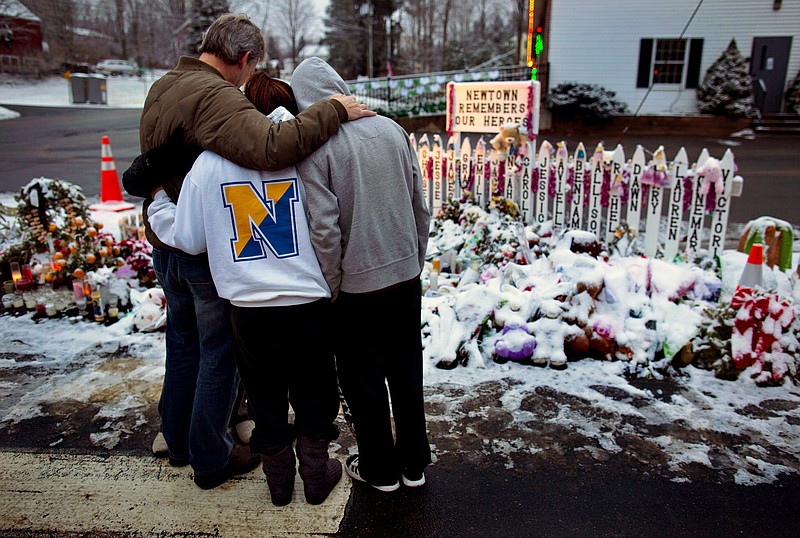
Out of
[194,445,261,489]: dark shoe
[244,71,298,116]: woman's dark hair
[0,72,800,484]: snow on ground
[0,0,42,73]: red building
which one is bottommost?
[194,445,261,489]: dark shoe

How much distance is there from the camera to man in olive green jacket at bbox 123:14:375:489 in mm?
2053

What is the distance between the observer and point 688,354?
3641 millimetres

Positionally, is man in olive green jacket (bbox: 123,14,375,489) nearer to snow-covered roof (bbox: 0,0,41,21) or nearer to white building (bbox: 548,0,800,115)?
white building (bbox: 548,0,800,115)

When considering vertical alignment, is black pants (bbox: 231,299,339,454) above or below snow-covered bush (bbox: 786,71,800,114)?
below

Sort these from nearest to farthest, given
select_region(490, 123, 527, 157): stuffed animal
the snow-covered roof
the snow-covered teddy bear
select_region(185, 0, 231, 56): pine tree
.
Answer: the snow-covered teddy bear < select_region(490, 123, 527, 157): stuffed animal < select_region(185, 0, 231, 56): pine tree < the snow-covered roof

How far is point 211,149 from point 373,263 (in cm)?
69

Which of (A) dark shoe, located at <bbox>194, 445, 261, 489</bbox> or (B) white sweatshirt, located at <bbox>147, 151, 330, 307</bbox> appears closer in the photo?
(B) white sweatshirt, located at <bbox>147, 151, 330, 307</bbox>

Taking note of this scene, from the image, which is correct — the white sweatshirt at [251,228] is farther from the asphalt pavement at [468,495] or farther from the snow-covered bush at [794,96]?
the snow-covered bush at [794,96]

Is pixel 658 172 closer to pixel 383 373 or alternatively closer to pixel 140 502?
pixel 383 373

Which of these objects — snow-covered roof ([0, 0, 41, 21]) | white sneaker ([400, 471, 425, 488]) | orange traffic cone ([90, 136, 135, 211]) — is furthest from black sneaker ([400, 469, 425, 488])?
snow-covered roof ([0, 0, 41, 21])

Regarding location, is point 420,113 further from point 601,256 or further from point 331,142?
point 331,142

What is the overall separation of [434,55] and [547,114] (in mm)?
28805

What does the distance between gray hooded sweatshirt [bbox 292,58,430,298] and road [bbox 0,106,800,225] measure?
23.3 feet

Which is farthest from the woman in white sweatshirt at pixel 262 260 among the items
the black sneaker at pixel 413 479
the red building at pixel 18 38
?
the red building at pixel 18 38
